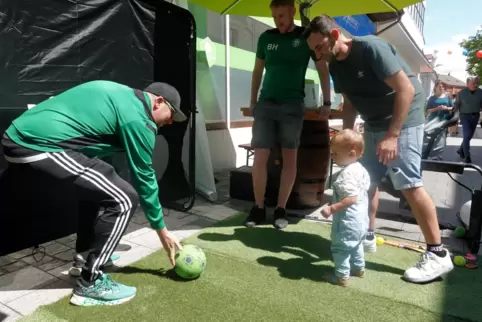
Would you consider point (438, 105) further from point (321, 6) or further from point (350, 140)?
point (350, 140)

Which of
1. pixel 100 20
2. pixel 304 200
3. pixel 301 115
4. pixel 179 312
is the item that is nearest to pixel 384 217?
pixel 304 200

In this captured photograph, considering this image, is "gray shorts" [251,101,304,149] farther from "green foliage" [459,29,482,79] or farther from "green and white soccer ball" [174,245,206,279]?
"green foliage" [459,29,482,79]

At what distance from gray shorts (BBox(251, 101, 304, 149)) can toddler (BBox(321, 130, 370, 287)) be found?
103 cm

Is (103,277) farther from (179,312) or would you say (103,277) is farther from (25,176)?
(25,176)

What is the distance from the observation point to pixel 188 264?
7.67ft

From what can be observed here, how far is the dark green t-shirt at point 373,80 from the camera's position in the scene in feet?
7.76

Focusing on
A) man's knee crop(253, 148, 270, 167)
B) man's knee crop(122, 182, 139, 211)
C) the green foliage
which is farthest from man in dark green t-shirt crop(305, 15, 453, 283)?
the green foliage

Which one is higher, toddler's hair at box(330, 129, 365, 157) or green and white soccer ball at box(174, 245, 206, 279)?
toddler's hair at box(330, 129, 365, 157)

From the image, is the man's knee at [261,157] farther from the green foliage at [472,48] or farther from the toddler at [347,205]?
the green foliage at [472,48]

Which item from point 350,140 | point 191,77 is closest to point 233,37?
point 191,77

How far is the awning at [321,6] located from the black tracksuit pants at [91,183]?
2.47m

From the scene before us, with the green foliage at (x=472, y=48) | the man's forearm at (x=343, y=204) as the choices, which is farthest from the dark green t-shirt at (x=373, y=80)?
the green foliage at (x=472, y=48)

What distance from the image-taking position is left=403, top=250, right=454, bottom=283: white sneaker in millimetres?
2439

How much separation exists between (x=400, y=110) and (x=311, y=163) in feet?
5.28
